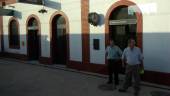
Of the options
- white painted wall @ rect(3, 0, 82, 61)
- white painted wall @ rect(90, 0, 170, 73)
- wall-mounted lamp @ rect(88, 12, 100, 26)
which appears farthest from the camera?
white painted wall @ rect(3, 0, 82, 61)

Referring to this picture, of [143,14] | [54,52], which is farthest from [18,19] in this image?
[143,14]

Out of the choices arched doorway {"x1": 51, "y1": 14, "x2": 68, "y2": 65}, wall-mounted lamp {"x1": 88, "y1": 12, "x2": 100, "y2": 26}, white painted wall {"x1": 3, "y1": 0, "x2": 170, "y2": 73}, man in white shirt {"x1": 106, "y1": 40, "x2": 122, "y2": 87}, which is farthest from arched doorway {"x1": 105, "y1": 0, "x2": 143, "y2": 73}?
arched doorway {"x1": 51, "y1": 14, "x2": 68, "y2": 65}

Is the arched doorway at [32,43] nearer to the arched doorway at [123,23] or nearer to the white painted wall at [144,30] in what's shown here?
the white painted wall at [144,30]

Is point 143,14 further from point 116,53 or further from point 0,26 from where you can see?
point 0,26

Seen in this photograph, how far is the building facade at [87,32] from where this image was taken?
36.5 feet

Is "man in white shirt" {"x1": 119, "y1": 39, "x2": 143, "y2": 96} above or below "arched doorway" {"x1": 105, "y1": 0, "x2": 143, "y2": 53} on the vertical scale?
below

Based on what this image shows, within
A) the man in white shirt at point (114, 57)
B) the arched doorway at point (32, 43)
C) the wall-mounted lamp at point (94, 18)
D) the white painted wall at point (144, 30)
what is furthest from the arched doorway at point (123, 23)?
the arched doorway at point (32, 43)

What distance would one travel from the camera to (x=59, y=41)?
668 inches

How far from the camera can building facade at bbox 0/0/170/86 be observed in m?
11.1

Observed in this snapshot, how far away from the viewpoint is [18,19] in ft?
66.8

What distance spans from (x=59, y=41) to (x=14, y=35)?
5.78 meters

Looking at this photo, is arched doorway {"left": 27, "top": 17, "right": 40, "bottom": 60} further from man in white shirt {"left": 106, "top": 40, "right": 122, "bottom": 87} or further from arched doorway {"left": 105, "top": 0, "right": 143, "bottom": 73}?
man in white shirt {"left": 106, "top": 40, "right": 122, "bottom": 87}

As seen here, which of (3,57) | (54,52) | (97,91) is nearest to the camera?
(97,91)

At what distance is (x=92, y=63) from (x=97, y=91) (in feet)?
12.1
